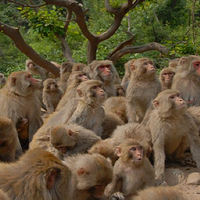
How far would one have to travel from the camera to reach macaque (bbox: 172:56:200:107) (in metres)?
6.43

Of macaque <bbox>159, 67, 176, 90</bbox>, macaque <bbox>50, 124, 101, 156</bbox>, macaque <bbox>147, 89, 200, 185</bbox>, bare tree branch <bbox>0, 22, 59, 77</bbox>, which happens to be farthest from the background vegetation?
macaque <bbox>50, 124, 101, 156</bbox>

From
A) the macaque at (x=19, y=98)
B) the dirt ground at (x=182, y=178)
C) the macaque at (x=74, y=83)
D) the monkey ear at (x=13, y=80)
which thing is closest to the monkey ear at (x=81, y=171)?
the dirt ground at (x=182, y=178)

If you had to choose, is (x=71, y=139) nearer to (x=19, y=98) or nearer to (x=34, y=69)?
(x=19, y=98)

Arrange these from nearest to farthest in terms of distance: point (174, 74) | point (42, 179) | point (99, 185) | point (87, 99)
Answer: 1. point (42, 179)
2. point (99, 185)
3. point (87, 99)
4. point (174, 74)

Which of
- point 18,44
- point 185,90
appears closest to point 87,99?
point 185,90

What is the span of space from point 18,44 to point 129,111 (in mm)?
3727

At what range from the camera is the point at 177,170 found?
507 cm

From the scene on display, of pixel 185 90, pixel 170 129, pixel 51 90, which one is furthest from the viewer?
pixel 51 90

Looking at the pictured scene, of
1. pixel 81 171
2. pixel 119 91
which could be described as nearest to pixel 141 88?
pixel 119 91

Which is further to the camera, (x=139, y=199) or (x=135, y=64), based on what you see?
(x=135, y=64)

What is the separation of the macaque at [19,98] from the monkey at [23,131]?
0.07 meters

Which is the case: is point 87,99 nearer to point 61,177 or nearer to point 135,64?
point 135,64

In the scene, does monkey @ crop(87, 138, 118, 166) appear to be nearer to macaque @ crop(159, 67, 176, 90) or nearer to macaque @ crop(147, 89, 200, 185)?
macaque @ crop(147, 89, 200, 185)

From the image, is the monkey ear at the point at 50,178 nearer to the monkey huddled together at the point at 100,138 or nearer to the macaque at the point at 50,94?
the monkey huddled together at the point at 100,138
